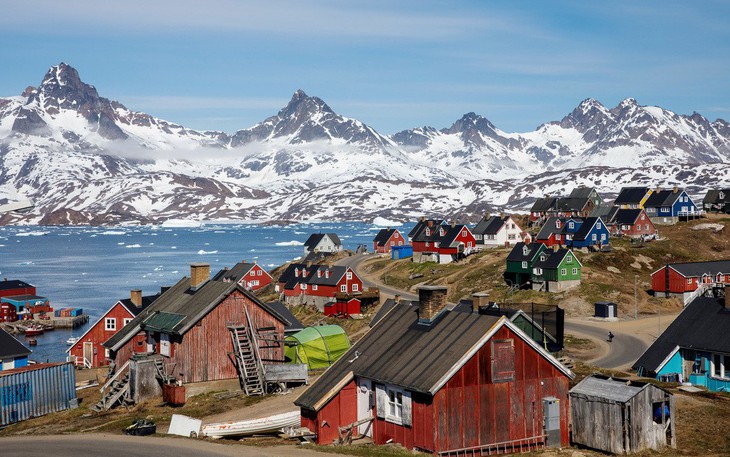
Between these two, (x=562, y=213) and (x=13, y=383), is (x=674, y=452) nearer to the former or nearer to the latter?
(x=13, y=383)

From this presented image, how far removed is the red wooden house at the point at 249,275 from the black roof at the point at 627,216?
50.1 m

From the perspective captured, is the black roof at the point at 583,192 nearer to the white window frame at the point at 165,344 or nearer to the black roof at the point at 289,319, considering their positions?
the black roof at the point at 289,319

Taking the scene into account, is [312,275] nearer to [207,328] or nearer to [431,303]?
[207,328]

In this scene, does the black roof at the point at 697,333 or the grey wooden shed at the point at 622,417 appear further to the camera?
the black roof at the point at 697,333

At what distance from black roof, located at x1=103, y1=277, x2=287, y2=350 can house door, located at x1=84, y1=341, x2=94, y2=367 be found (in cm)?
2227

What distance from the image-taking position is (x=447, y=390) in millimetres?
29922

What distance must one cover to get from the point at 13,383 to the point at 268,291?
6836 cm

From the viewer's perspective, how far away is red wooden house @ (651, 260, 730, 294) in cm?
8294

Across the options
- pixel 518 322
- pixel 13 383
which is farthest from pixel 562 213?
pixel 13 383

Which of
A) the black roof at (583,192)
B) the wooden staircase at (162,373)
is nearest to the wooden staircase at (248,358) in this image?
the wooden staircase at (162,373)

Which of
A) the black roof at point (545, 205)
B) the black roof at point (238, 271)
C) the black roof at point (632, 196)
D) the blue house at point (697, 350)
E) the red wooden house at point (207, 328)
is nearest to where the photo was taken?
the blue house at point (697, 350)

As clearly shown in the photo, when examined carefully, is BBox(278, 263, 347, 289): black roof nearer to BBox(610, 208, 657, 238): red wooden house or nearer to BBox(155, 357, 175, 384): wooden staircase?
BBox(610, 208, 657, 238): red wooden house

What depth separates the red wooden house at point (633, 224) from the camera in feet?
387

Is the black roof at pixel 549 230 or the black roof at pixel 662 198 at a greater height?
the black roof at pixel 662 198
